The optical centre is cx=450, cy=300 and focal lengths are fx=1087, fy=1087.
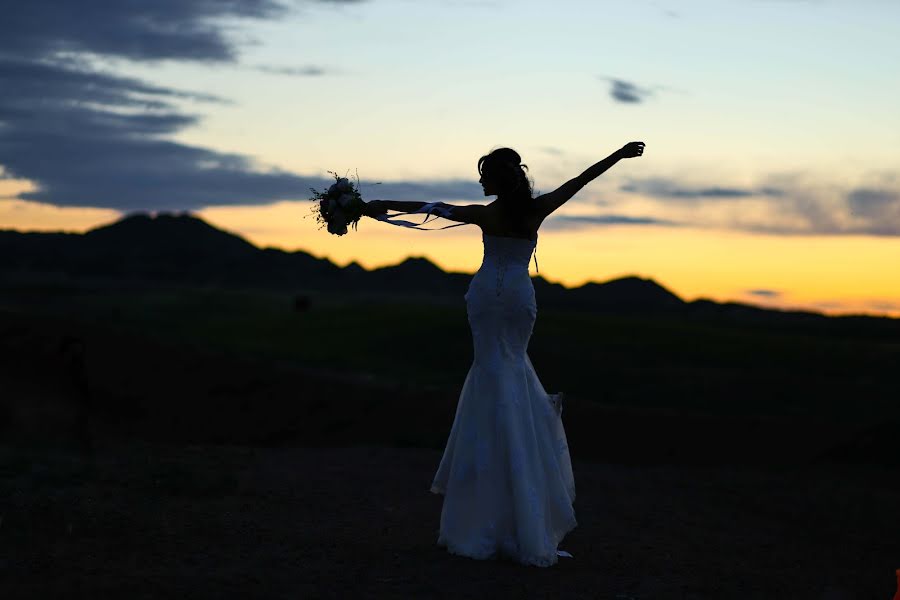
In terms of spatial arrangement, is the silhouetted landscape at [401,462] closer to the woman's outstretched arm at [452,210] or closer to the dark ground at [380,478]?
the dark ground at [380,478]

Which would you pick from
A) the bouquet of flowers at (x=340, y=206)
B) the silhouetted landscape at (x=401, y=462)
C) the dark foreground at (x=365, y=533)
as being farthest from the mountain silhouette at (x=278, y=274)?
the bouquet of flowers at (x=340, y=206)

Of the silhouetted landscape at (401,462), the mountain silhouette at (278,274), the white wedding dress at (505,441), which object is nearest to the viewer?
the white wedding dress at (505,441)

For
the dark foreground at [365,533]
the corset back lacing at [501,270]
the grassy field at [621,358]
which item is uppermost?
the corset back lacing at [501,270]

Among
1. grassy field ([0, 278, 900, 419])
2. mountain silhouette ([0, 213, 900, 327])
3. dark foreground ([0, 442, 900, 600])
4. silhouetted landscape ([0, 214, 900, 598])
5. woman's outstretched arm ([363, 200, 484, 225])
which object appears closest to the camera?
dark foreground ([0, 442, 900, 600])

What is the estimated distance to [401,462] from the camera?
591 inches

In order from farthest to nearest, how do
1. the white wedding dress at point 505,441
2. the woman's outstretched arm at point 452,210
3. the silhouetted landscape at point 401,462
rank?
the silhouetted landscape at point 401,462 → the white wedding dress at point 505,441 → the woman's outstretched arm at point 452,210

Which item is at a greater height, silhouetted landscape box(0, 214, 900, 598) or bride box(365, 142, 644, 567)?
bride box(365, 142, 644, 567)

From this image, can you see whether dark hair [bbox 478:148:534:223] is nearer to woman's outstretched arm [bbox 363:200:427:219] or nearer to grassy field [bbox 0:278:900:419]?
woman's outstretched arm [bbox 363:200:427:219]

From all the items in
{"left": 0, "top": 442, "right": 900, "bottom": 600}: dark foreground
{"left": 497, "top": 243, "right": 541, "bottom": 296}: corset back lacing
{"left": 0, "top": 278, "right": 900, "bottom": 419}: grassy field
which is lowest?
{"left": 0, "top": 442, "right": 900, "bottom": 600}: dark foreground

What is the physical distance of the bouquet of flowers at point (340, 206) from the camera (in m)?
8.48

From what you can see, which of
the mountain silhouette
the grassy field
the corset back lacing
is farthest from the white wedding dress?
the mountain silhouette

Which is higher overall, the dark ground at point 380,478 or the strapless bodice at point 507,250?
the strapless bodice at point 507,250

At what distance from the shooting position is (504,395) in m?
8.27

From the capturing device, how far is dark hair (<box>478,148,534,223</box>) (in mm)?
7984
